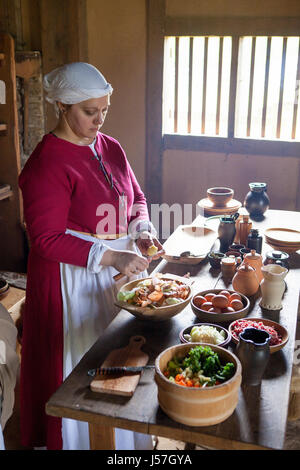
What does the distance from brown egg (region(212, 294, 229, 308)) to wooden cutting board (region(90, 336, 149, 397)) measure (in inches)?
13.7

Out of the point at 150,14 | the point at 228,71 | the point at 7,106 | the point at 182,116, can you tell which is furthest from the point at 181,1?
the point at 7,106

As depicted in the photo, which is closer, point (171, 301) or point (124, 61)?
point (171, 301)

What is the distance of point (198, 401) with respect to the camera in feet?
4.27

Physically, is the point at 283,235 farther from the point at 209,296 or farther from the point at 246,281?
the point at 209,296

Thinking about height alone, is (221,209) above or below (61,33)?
A: below

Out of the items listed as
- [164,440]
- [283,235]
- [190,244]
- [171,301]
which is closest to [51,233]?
[171,301]

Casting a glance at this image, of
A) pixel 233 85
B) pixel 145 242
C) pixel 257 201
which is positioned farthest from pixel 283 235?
pixel 233 85

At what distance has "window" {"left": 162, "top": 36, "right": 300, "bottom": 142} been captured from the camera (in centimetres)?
462

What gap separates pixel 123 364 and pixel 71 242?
0.59 meters

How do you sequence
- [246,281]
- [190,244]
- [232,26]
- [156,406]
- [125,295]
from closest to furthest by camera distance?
[156,406] < [125,295] < [246,281] < [190,244] < [232,26]

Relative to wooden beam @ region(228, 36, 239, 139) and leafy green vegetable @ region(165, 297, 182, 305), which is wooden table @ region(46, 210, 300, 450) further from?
wooden beam @ region(228, 36, 239, 139)

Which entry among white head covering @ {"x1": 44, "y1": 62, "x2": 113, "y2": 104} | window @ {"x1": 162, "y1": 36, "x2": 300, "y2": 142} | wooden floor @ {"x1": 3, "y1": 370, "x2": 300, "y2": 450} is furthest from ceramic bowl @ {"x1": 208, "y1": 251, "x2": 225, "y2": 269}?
window @ {"x1": 162, "y1": 36, "x2": 300, "y2": 142}

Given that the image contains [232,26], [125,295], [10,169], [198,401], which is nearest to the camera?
[198,401]

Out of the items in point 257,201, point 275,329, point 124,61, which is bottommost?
point 275,329
